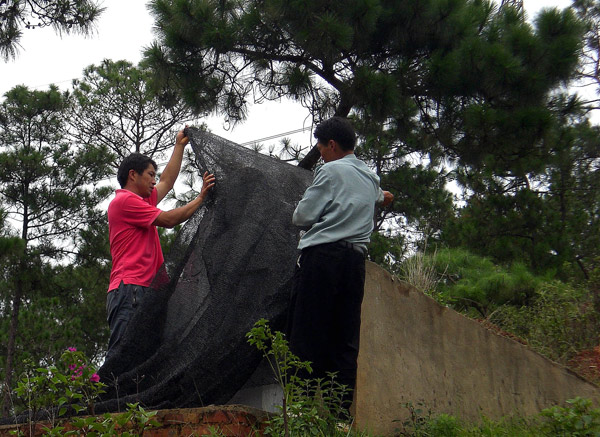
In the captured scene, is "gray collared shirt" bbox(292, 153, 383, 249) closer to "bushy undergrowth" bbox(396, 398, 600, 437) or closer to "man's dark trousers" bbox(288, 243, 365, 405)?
"man's dark trousers" bbox(288, 243, 365, 405)

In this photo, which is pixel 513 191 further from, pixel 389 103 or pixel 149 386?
pixel 149 386

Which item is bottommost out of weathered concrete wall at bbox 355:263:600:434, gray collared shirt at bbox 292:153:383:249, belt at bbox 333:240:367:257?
weathered concrete wall at bbox 355:263:600:434

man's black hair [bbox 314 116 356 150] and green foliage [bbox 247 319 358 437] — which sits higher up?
man's black hair [bbox 314 116 356 150]

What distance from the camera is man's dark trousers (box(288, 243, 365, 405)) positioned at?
3.35m

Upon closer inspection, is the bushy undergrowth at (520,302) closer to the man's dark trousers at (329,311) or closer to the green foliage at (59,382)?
the man's dark trousers at (329,311)

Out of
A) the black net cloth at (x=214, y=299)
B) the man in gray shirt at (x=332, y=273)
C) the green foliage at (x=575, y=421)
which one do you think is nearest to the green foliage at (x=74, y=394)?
the black net cloth at (x=214, y=299)

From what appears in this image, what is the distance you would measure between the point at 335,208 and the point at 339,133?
1.37 feet

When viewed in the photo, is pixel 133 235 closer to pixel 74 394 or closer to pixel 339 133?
pixel 339 133

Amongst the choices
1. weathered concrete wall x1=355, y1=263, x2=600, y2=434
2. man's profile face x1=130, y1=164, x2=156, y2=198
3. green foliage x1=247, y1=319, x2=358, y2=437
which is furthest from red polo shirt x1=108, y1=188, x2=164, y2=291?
weathered concrete wall x1=355, y1=263, x2=600, y2=434

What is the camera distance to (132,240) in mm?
3939

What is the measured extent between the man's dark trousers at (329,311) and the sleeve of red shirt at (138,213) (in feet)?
3.07

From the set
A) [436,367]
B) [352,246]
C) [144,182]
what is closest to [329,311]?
[352,246]

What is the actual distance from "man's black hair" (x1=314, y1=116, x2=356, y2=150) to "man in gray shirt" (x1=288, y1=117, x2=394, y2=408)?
0.15 m

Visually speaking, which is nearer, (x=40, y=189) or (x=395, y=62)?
(x=395, y=62)
